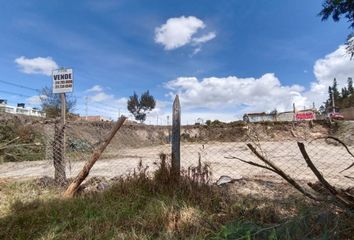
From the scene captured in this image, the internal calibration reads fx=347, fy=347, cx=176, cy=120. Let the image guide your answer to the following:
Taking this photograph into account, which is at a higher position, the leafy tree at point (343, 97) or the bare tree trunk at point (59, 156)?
the leafy tree at point (343, 97)

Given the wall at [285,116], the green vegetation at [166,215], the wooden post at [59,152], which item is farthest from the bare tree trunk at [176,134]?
the wall at [285,116]

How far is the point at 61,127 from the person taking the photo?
714 cm

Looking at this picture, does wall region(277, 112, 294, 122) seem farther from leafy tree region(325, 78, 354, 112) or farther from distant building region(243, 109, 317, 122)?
leafy tree region(325, 78, 354, 112)

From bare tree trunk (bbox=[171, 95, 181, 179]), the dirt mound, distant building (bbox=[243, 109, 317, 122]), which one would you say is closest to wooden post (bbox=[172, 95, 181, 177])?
bare tree trunk (bbox=[171, 95, 181, 179])

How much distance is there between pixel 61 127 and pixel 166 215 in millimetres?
3825

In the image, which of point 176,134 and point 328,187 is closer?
point 328,187

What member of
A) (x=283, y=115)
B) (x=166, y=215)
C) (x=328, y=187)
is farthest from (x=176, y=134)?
(x=283, y=115)

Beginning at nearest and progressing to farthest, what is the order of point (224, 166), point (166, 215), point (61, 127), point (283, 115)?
point (166, 215) < point (61, 127) < point (224, 166) < point (283, 115)

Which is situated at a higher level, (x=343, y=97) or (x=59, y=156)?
(x=343, y=97)

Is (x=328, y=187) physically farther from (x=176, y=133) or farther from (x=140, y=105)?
(x=140, y=105)

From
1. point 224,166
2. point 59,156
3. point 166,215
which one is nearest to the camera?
point 166,215

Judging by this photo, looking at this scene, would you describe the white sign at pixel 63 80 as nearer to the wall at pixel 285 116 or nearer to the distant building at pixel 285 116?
the distant building at pixel 285 116

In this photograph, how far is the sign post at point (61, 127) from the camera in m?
6.90

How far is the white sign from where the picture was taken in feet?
23.6
